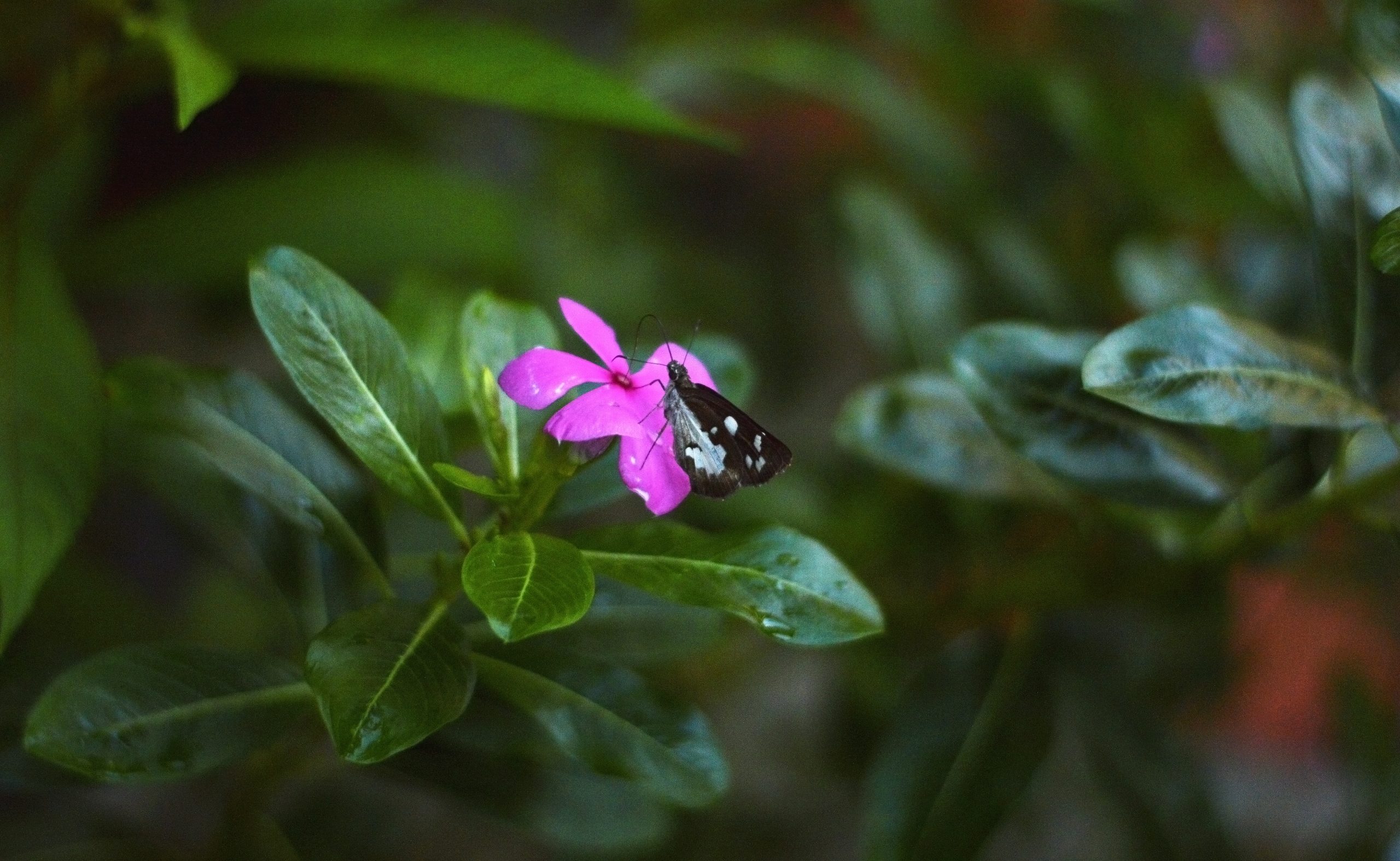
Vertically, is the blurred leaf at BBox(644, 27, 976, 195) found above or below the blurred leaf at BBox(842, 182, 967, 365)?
above

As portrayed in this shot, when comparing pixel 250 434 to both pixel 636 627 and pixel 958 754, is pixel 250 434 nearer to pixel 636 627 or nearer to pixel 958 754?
pixel 636 627

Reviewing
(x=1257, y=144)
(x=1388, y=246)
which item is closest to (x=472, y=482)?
(x=1388, y=246)

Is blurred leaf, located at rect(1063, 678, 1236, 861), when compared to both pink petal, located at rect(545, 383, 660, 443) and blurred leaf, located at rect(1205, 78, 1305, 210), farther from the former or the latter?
pink petal, located at rect(545, 383, 660, 443)

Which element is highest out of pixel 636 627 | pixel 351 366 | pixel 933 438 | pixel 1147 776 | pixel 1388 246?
pixel 1388 246

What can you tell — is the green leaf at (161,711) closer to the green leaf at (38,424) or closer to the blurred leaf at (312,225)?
the green leaf at (38,424)

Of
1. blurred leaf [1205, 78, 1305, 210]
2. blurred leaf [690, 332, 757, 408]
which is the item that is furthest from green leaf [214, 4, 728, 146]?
blurred leaf [1205, 78, 1305, 210]

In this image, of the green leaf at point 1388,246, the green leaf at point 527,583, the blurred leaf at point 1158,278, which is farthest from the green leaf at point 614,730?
the blurred leaf at point 1158,278

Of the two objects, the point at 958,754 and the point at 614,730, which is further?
the point at 958,754
